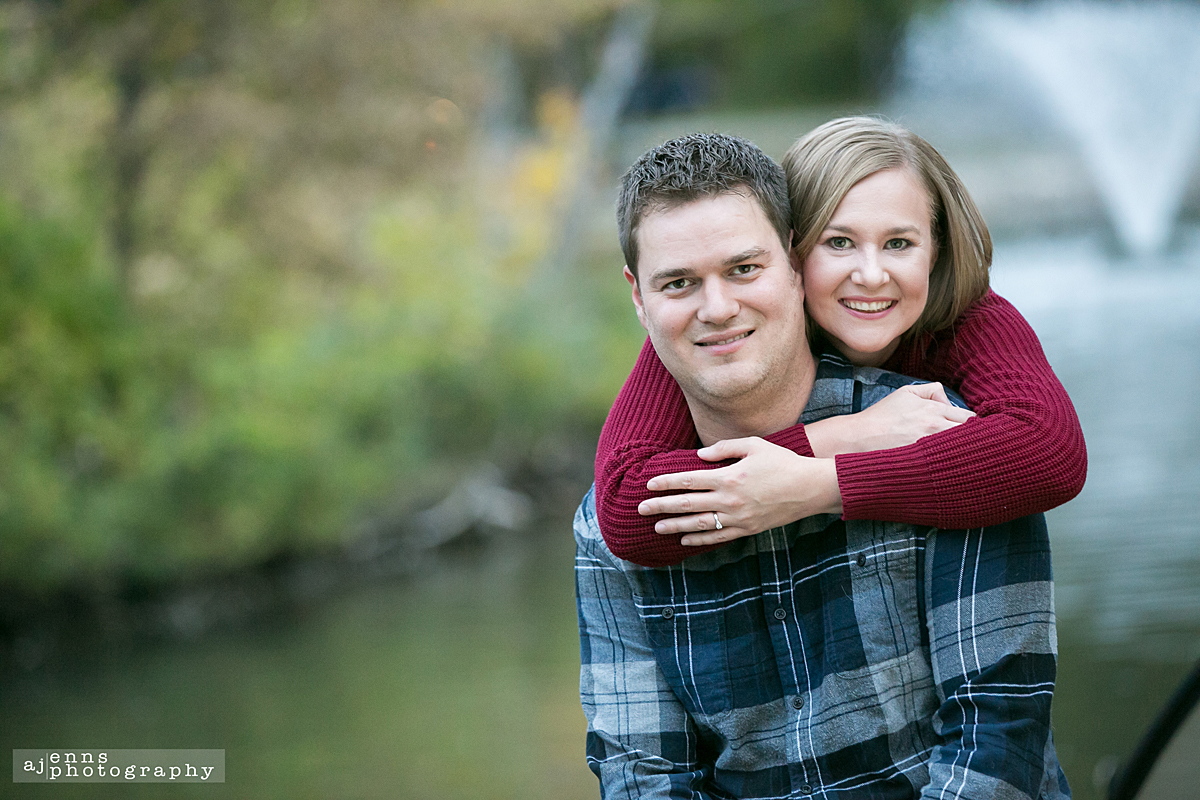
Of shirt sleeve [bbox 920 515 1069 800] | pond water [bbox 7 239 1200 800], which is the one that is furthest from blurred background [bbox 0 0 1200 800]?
shirt sleeve [bbox 920 515 1069 800]

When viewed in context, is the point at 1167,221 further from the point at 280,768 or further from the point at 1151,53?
the point at 280,768

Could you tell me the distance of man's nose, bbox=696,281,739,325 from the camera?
5.16 feet

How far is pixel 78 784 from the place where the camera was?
5215mm

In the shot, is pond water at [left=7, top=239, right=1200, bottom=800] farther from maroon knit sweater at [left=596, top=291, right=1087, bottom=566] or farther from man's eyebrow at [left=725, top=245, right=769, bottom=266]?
man's eyebrow at [left=725, top=245, right=769, bottom=266]

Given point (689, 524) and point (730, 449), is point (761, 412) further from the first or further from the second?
point (689, 524)

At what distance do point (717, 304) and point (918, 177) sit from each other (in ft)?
1.15

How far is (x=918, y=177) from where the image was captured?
1.66 meters

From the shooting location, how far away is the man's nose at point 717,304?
5.16ft

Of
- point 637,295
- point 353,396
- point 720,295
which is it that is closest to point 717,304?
point 720,295

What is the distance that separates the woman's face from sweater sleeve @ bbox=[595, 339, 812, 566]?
172 millimetres

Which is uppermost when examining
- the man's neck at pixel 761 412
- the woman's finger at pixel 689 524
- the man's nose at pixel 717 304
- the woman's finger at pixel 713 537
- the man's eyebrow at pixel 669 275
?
the man's eyebrow at pixel 669 275

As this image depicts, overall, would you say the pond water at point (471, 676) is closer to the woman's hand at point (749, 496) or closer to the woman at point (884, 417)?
the woman at point (884, 417)

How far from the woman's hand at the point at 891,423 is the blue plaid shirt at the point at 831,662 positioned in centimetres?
7

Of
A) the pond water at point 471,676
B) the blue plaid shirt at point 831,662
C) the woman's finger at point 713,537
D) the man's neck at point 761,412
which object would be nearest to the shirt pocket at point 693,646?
the blue plaid shirt at point 831,662
